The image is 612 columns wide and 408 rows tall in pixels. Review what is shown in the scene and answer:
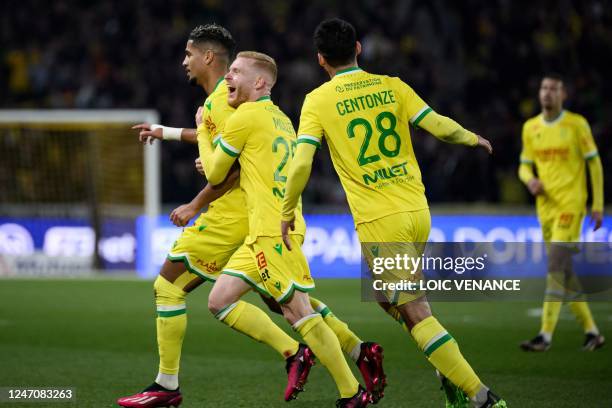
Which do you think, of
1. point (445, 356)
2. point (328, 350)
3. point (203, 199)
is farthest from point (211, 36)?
point (445, 356)

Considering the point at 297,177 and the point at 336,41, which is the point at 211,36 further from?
the point at 297,177

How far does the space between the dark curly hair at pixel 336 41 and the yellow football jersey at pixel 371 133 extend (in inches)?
5.4

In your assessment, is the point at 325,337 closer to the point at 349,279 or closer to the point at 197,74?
the point at 197,74

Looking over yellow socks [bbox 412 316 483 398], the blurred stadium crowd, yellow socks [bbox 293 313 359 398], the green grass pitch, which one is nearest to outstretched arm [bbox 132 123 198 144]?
yellow socks [bbox 293 313 359 398]

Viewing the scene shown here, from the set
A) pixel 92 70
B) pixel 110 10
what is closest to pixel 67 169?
pixel 92 70

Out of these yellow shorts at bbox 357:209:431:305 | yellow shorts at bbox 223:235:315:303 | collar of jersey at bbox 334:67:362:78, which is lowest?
yellow shorts at bbox 223:235:315:303

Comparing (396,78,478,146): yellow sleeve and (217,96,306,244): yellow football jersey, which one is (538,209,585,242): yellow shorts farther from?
(396,78,478,146): yellow sleeve

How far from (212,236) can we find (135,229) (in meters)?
10.4

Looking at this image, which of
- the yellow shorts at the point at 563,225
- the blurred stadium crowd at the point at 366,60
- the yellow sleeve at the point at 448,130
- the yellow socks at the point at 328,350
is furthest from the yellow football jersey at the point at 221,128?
the blurred stadium crowd at the point at 366,60

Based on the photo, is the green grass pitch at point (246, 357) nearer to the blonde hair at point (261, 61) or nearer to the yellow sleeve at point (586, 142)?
the yellow sleeve at point (586, 142)

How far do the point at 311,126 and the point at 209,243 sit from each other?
1.07 metres

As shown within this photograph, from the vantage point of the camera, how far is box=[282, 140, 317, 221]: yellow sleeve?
5.11 m

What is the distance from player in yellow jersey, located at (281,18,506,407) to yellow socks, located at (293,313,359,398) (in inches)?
16.0

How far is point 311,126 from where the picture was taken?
5195 mm
